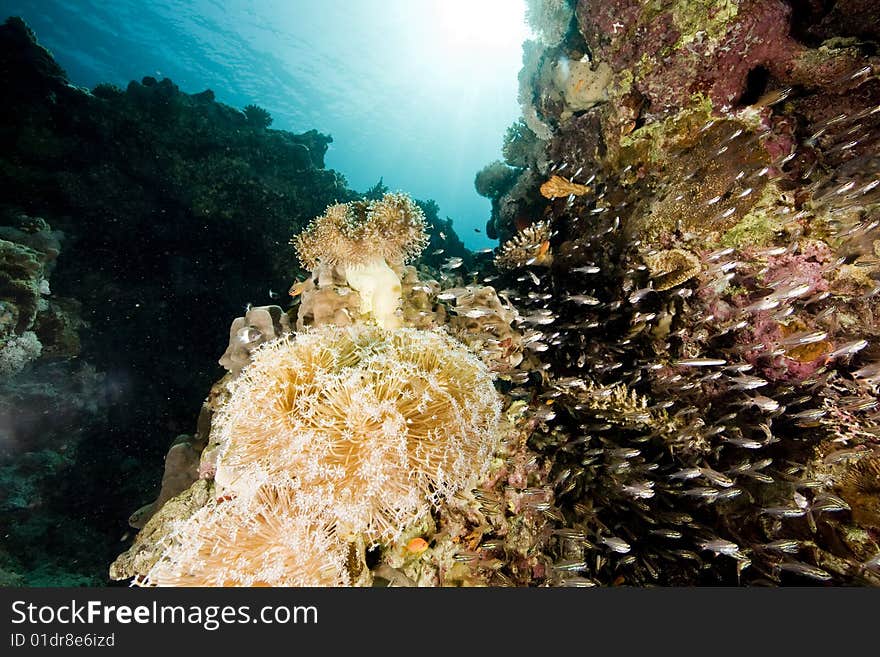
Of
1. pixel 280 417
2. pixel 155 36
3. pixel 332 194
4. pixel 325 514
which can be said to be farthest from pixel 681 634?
pixel 155 36

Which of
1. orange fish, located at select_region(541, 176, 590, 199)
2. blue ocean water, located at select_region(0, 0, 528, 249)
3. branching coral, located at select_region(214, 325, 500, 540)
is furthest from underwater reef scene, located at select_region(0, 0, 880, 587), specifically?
blue ocean water, located at select_region(0, 0, 528, 249)

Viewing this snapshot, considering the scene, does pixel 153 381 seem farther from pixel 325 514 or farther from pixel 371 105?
pixel 371 105

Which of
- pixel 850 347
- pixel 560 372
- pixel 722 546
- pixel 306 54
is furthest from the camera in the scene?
pixel 306 54

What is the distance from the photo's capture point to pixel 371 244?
468cm

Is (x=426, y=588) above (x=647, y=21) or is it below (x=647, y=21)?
below

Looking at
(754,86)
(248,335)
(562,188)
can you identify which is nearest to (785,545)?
(562,188)

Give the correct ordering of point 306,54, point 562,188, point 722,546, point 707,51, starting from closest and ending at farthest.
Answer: point 722,546
point 707,51
point 562,188
point 306,54

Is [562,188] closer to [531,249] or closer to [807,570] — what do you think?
[531,249]

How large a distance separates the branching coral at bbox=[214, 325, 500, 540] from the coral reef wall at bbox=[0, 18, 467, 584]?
767 centimetres

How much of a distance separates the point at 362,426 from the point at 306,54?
58.9 m

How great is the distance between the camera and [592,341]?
5340 mm

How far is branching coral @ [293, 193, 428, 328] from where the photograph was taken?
15.3 feet

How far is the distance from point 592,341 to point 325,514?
401 cm

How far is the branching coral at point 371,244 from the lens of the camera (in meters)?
4.66
